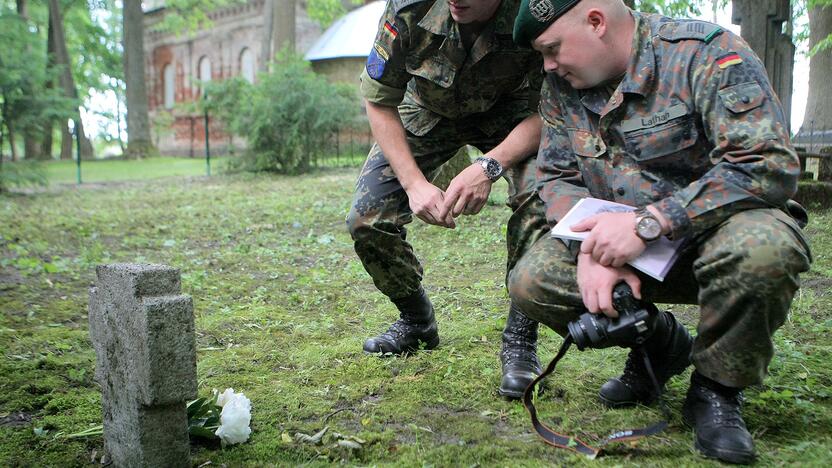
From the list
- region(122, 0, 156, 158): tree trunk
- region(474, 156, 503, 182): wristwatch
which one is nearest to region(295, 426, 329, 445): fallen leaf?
region(474, 156, 503, 182): wristwatch

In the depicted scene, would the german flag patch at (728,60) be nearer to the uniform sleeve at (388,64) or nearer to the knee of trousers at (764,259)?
the knee of trousers at (764,259)

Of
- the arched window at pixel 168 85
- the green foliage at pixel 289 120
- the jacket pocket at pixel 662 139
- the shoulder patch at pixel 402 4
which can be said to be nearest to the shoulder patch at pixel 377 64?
the shoulder patch at pixel 402 4

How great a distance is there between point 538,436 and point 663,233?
30.9 inches

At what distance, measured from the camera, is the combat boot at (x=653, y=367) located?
2.53 metres

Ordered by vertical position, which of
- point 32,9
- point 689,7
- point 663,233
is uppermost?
point 32,9

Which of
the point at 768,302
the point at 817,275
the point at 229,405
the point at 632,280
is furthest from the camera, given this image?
the point at 817,275

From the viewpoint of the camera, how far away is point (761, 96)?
2107 mm

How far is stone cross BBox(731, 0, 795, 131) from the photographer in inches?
→ 237

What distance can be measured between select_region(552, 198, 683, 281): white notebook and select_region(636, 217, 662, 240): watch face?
0.19 feet

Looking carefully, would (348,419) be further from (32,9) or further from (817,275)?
(32,9)

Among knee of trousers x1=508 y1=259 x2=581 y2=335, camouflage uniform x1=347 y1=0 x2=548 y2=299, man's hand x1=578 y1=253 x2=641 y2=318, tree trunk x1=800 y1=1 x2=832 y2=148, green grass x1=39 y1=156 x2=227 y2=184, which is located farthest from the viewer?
green grass x1=39 y1=156 x2=227 y2=184

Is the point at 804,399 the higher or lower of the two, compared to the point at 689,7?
lower

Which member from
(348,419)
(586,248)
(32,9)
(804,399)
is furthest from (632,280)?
(32,9)

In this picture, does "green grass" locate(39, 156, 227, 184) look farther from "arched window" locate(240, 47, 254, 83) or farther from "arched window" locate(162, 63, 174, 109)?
"arched window" locate(162, 63, 174, 109)
